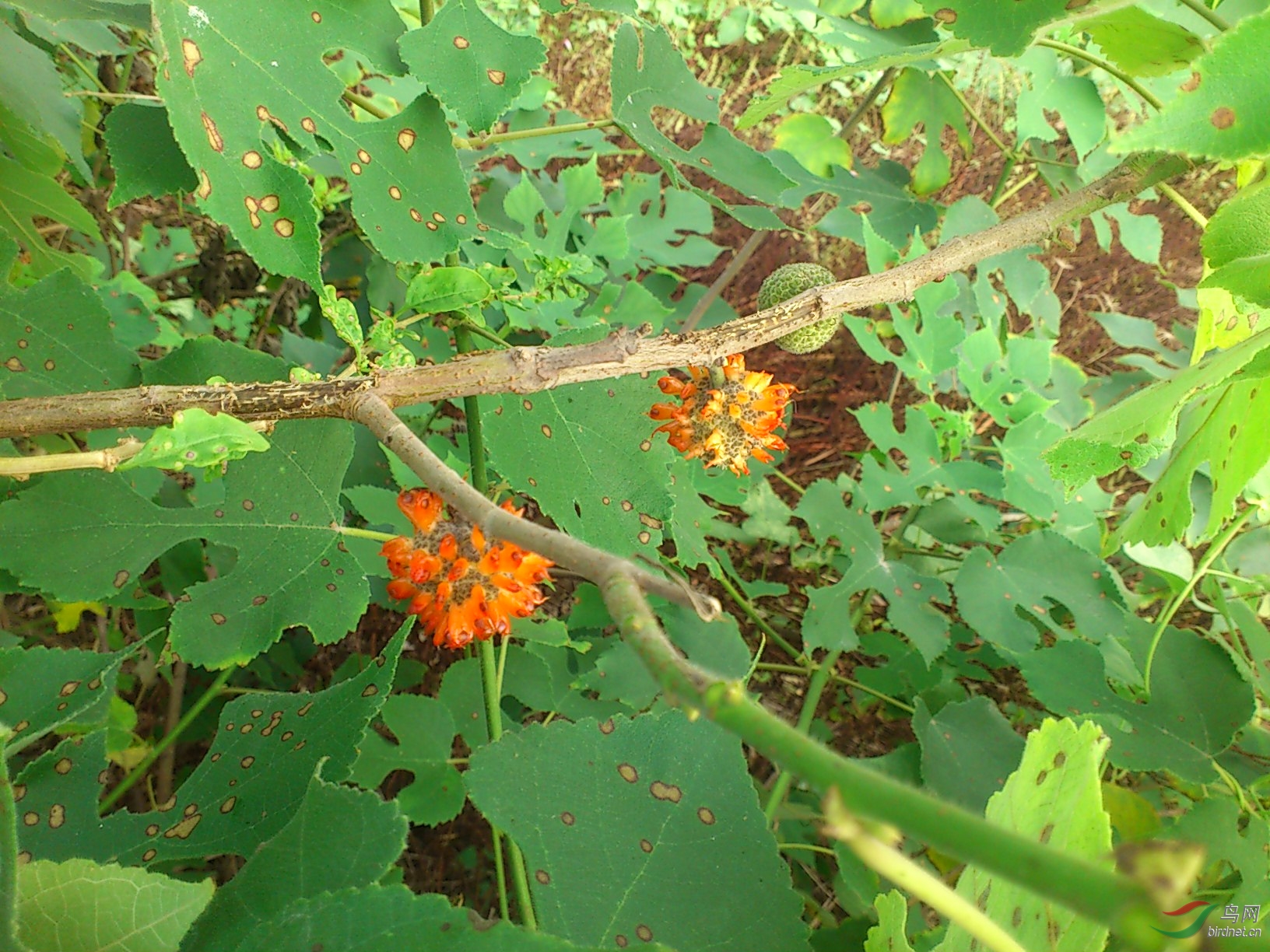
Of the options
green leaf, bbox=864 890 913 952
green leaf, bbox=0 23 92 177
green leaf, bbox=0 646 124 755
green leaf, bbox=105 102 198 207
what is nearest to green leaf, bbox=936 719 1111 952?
green leaf, bbox=864 890 913 952

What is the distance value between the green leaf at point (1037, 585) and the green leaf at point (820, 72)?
1.18 metres

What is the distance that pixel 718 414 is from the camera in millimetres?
1329

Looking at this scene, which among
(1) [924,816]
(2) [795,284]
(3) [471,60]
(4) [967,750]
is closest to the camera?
(1) [924,816]

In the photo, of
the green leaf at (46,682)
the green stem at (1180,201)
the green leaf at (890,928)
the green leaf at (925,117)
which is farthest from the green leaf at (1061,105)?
the green leaf at (46,682)

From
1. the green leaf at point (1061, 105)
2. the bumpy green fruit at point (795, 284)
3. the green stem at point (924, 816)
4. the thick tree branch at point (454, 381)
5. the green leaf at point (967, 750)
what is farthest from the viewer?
the green leaf at point (1061, 105)

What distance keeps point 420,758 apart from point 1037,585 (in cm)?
153

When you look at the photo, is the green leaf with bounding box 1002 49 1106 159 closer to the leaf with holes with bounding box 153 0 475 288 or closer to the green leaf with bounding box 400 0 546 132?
the green leaf with bounding box 400 0 546 132

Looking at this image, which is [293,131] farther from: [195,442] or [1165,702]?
[1165,702]

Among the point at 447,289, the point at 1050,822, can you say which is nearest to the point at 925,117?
the point at 447,289

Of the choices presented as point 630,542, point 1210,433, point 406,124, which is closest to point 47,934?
point 630,542

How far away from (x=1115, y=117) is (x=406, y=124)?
19.3ft

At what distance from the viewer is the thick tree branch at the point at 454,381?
867 millimetres

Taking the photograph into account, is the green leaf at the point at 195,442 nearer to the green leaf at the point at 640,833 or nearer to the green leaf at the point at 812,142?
the green leaf at the point at 640,833

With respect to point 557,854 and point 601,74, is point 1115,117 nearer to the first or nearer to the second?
point 601,74
